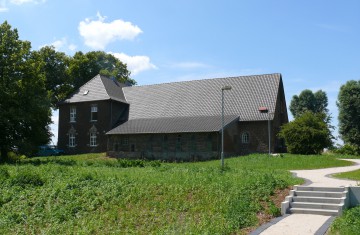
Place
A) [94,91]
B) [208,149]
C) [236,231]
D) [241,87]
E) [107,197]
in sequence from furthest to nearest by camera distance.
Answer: [94,91] → [241,87] → [208,149] → [107,197] → [236,231]

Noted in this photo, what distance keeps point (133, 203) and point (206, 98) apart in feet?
107

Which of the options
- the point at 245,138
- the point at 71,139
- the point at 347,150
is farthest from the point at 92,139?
the point at 347,150

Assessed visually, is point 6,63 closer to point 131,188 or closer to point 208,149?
point 208,149

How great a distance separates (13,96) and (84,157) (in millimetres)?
12790

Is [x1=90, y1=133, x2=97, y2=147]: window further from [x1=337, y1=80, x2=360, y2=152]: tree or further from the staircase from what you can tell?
the staircase

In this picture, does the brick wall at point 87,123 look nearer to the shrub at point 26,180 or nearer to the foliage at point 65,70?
the foliage at point 65,70

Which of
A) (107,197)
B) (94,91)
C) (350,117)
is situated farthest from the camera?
(350,117)

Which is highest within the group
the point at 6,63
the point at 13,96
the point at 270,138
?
the point at 6,63

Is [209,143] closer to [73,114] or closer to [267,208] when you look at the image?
[73,114]

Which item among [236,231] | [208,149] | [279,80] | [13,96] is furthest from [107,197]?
[279,80]

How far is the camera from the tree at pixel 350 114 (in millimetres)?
54906

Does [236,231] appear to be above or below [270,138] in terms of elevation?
below

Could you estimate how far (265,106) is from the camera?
41344mm

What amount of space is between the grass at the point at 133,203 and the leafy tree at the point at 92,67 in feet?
138
